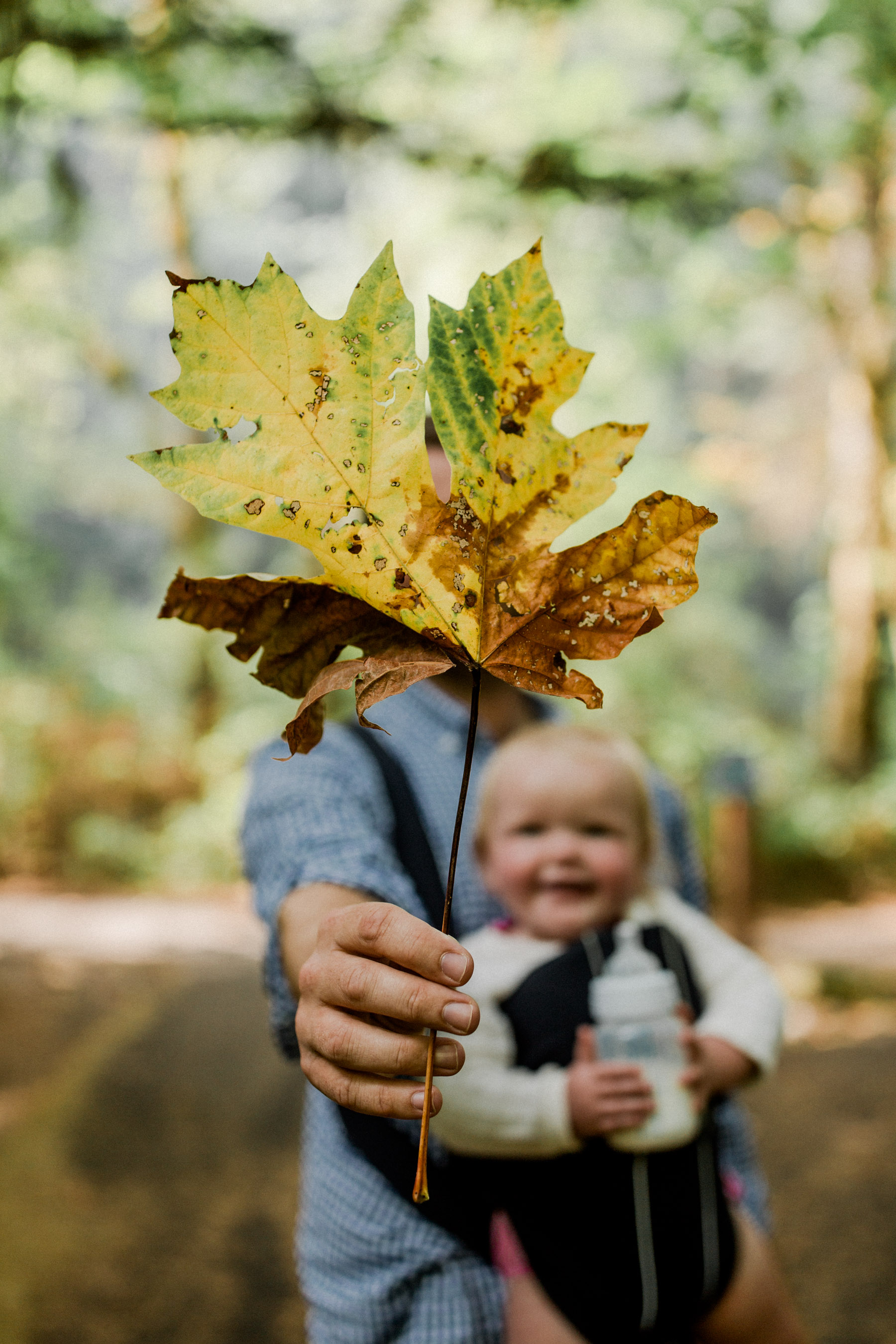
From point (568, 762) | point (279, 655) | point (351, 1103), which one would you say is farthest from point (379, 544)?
point (568, 762)

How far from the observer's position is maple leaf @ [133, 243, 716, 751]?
2.24 feet

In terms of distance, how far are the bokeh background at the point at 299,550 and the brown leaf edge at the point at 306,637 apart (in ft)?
7.12

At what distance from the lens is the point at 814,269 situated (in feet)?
28.6

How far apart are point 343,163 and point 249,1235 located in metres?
6.02

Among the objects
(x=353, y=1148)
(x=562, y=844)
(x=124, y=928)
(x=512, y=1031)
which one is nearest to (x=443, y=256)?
(x=124, y=928)

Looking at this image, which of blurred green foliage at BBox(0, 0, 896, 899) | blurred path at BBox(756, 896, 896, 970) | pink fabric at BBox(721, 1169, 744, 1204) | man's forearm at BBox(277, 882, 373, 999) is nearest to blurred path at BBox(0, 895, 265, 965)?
blurred green foliage at BBox(0, 0, 896, 899)

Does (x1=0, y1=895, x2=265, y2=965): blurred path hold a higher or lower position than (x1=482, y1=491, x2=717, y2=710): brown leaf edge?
lower

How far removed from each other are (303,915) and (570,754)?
681mm

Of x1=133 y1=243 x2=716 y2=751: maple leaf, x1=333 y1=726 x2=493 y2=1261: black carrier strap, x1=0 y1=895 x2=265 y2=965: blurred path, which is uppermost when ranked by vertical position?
x1=133 y1=243 x2=716 y2=751: maple leaf

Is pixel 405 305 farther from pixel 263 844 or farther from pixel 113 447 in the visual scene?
pixel 113 447

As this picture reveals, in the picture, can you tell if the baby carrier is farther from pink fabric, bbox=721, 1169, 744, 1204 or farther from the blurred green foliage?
the blurred green foliage

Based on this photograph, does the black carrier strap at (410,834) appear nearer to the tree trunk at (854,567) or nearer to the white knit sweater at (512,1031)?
the white knit sweater at (512,1031)

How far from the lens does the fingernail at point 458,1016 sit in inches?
26.5

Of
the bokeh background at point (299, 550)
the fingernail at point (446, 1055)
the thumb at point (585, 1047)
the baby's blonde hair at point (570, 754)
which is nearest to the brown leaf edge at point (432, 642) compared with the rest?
the fingernail at point (446, 1055)
